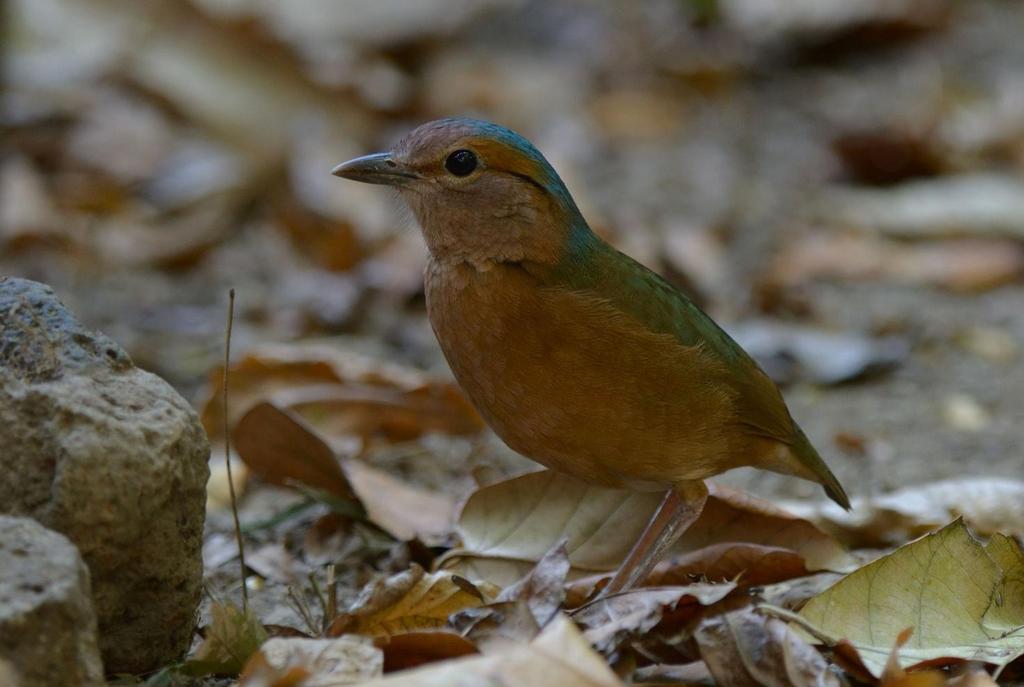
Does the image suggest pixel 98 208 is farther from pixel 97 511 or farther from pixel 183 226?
pixel 97 511

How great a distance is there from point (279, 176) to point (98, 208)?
1.00 m

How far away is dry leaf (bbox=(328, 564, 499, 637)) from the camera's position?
130 inches

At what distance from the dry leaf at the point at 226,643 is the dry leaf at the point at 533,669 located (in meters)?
0.49

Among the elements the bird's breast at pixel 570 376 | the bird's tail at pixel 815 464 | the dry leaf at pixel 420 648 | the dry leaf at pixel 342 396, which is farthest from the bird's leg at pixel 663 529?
the dry leaf at pixel 342 396

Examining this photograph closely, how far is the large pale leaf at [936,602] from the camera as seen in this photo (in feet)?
11.0

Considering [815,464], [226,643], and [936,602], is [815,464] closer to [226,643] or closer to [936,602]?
[936,602]

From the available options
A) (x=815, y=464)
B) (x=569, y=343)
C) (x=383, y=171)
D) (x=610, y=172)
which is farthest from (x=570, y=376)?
(x=610, y=172)

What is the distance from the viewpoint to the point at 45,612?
2504mm

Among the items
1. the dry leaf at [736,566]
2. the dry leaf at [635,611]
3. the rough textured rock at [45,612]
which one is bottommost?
the dry leaf at [736,566]

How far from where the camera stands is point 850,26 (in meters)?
10.3

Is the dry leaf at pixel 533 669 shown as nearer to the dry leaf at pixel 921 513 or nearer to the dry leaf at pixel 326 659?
the dry leaf at pixel 326 659

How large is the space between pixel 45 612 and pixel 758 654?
1.47 m

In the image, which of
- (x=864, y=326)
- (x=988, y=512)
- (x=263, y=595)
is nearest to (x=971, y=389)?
(x=864, y=326)

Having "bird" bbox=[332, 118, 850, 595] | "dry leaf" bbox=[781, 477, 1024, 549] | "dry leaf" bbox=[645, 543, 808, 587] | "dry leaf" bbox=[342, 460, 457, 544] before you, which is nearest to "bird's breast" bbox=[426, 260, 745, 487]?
"bird" bbox=[332, 118, 850, 595]
